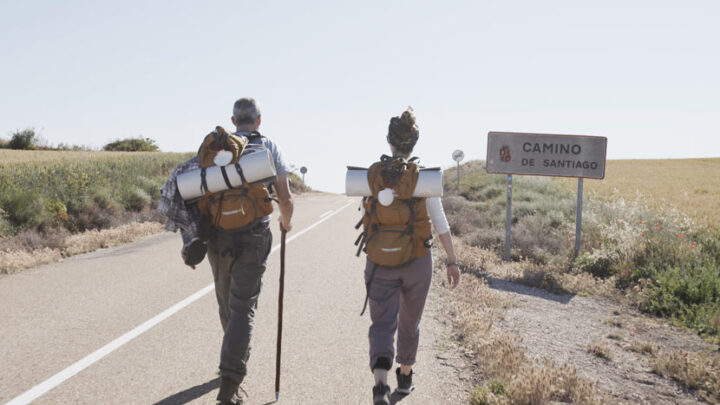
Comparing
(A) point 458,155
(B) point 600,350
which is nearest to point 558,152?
(B) point 600,350

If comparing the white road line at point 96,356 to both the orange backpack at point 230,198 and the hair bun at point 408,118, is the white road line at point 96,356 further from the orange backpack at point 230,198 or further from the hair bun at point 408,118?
the hair bun at point 408,118

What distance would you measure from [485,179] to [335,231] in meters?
19.1

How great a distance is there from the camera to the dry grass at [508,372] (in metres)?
3.53

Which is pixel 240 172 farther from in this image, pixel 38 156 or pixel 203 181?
pixel 38 156

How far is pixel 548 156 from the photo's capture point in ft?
34.2

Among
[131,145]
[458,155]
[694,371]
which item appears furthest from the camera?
[131,145]

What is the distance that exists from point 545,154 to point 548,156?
0.24ft

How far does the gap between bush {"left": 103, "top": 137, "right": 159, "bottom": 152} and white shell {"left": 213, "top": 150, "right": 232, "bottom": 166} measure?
58.2 meters

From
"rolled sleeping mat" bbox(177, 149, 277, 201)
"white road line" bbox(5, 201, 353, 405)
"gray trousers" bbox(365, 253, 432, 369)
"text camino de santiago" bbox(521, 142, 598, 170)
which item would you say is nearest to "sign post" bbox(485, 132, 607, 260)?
"text camino de santiago" bbox(521, 142, 598, 170)

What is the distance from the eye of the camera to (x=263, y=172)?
134 inches

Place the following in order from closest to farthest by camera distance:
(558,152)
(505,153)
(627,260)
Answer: (627,260) → (558,152) → (505,153)

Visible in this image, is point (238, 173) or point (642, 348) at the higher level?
point (238, 173)

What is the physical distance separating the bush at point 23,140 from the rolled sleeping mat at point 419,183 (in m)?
47.5

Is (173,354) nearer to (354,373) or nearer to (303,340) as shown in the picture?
(303,340)
